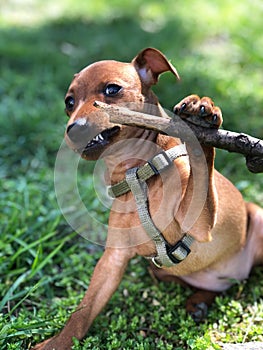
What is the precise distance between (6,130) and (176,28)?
3.53 meters

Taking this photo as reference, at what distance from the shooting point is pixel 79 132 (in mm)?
2758

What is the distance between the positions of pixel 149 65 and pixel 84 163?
76.3 inches

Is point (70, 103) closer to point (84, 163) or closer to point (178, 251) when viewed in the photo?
point (178, 251)

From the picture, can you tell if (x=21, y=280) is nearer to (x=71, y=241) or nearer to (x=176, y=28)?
(x=71, y=241)

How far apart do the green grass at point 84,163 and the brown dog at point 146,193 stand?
0.22m

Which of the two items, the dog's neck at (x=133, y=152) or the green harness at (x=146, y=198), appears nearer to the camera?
the green harness at (x=146, y=198)

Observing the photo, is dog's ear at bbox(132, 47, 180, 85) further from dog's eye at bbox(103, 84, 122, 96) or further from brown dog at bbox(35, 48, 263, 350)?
dog's eye at bbox(103, 84, 122, 96)

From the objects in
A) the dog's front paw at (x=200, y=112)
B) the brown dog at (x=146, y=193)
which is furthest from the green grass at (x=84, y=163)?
the dog's front paw at (x=200, y=112)

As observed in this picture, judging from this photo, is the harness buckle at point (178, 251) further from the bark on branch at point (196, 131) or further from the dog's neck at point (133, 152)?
the bark on branch at point (196, 131)

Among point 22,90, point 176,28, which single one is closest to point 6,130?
point 22,90

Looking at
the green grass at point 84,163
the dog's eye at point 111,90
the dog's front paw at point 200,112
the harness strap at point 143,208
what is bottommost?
the green grass at point 84,163

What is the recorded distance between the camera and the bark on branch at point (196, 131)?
2.41m

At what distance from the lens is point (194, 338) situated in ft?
9.78

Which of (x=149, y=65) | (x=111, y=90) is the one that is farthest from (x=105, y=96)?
(x=149, y=65)
